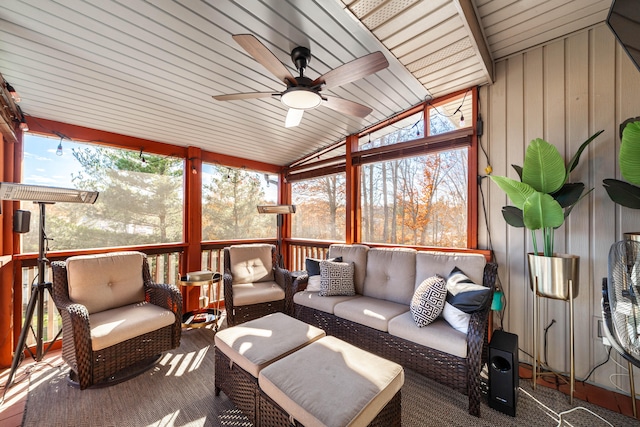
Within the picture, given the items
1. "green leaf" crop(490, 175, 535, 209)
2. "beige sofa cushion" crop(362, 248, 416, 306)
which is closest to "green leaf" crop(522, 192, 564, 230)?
"green leaf" crop(490, 175, 535, 209)

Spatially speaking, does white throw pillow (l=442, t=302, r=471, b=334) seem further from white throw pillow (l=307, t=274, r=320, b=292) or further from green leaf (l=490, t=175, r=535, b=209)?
white throw pillow (l=307, t=274, r=320, b=292)

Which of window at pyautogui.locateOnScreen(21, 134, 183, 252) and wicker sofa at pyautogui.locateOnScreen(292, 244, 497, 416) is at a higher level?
window at pyautogui.locateOnScreen(21, 134, 183, 252)

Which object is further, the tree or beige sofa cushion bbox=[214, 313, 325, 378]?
the tree

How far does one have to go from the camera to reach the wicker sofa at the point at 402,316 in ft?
6.37

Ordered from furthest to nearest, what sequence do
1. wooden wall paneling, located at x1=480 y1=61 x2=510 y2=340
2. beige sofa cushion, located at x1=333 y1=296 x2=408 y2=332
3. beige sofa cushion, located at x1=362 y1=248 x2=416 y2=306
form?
beige sofa cushion, located at x1=362 y1=248 x2=416 y2=306 → wooden wall paneling, located at x1=480 y1=61 x2=510 y2=340 → beige sofa cushion, located at x1=333 y1=296 x2=408 y2=332

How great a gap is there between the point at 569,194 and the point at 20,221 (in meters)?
4.64

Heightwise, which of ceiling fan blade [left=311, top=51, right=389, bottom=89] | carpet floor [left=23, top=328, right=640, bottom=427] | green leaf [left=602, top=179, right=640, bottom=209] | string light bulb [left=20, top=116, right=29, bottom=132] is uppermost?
ceiling fan blade [left=311, top=51, right=389, bottom=89]

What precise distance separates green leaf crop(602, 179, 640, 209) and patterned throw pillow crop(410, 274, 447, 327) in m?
1.33

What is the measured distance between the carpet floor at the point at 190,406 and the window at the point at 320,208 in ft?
8.18

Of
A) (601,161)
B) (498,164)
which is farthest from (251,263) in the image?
(601,161)

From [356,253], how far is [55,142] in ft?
12.2

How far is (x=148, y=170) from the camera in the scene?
12.3ft

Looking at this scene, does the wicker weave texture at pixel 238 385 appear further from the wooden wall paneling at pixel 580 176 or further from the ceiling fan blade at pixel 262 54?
the wooden wall paneling at pixel 580 176

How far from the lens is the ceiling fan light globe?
77.9 inches
